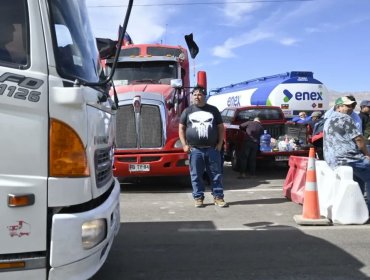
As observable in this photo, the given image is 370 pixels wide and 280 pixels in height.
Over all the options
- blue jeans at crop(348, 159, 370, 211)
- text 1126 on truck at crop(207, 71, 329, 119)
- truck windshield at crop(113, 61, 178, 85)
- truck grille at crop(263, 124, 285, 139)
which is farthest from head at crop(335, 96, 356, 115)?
text 1126 on truck at crop(207, 71, 329, 119)

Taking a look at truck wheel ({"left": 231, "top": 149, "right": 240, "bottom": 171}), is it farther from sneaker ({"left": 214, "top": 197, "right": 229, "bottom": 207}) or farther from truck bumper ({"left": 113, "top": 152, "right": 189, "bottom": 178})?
sneaker ({"left": 214, "top": 197, "right": 229, "bottom": 207})

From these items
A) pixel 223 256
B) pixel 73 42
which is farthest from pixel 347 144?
pixel 73 42

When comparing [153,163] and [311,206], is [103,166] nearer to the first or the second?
[311,206]

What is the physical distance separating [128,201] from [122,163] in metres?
0.98

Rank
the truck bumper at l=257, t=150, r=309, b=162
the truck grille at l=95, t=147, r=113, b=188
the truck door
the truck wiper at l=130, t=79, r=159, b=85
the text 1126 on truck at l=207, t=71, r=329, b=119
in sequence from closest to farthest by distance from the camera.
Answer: the truck door
the truck grille at l=95, t=147, r=113, b=188
the truck wiper at l=130, t=79, r=159, b=85
the truck bumper at l=257, t=150, r=309, b=162
the text 1126 on truck at l=207, t=71, r=329, b=119

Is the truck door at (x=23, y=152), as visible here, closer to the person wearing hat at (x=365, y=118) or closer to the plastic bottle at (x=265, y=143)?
the person wearing hat at (x=365, y=118)

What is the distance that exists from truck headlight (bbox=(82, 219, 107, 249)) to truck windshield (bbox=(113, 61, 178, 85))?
790cm

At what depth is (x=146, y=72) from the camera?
11.2 metres

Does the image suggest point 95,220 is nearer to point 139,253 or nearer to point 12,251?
point 12,251

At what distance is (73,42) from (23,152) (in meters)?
0.94

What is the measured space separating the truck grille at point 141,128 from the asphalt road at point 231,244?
1.29 meters

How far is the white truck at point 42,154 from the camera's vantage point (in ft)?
9.59

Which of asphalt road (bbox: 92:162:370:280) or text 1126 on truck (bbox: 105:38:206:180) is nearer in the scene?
asphalt road (bbox: 92:162:370:280)

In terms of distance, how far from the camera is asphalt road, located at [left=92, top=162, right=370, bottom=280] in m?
4.66
